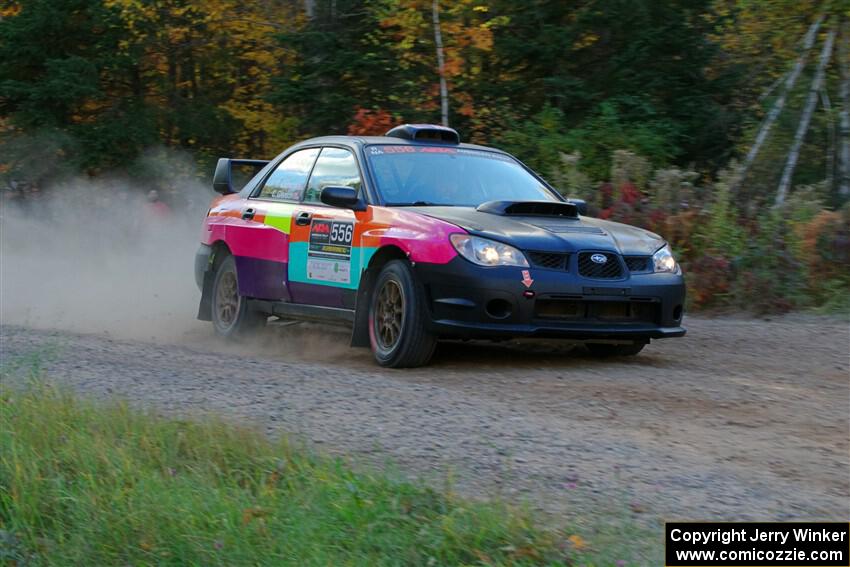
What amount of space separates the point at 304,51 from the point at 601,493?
1839 cm

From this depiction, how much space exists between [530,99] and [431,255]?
45.5ft

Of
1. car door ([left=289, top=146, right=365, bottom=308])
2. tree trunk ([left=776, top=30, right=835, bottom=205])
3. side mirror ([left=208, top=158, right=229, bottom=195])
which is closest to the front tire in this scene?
car door ([left=289, top=146, right=365, bottom=308])

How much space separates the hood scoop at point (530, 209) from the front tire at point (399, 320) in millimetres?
758

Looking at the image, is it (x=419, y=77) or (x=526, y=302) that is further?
(x=419, y=77)

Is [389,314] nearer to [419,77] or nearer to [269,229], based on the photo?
[269,229]

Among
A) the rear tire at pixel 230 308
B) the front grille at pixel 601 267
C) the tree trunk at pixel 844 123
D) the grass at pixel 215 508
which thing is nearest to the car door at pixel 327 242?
the rear tire at pixel 230 308

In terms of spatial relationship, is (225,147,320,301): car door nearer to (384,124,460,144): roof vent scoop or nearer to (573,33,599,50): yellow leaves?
(384,124,460,144): roof vent scoop

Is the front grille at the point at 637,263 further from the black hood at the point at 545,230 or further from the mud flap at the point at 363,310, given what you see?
the mud flap at the point at 363,310

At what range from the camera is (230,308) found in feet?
34.2

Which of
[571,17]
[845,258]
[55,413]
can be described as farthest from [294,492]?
[571,17]

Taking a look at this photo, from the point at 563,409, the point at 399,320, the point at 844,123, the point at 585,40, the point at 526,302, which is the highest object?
the point at 585,40

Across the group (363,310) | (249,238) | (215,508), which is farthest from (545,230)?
(215,508)

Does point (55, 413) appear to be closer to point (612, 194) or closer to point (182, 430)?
point (182, 430)

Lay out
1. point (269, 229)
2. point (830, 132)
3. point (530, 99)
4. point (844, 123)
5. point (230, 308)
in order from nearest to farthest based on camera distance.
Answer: point (269, 229) < point (230, 308) < point (844, 123) < point (830, 132) < point (530, 99)
